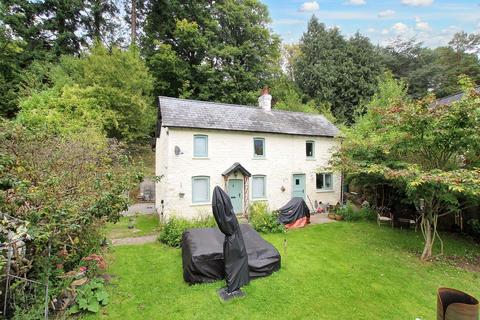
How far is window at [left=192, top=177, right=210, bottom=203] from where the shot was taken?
13.7 metres

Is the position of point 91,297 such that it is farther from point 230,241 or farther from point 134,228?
point 134,228

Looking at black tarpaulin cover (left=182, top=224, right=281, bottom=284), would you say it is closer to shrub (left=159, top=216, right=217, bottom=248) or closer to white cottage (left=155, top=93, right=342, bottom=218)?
shrub (left=159, top=216, right=217, bottom=248)

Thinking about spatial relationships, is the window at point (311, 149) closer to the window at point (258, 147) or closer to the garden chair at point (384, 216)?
the window at point (258, 147)

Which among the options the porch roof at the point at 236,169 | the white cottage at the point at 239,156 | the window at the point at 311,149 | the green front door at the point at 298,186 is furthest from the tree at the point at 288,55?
the porch roof at the point at 236,169

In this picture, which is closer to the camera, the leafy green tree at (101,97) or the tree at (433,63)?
the leafy green tree at (101,97)

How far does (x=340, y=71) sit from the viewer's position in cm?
2798

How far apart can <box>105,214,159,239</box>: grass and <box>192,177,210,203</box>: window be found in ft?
8.55

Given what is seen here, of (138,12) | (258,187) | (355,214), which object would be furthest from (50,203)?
(138,12)

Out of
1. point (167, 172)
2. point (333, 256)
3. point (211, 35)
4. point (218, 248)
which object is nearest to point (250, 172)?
point (167, 172)

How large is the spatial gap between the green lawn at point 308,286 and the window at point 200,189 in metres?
3.89

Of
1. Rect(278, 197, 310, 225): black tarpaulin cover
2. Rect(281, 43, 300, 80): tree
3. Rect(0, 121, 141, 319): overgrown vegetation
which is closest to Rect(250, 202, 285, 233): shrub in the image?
Rect(278, 197, 310, 225): black tarpaulin cover

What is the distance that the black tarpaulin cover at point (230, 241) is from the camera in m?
6.70

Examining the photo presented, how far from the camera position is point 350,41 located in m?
29.0

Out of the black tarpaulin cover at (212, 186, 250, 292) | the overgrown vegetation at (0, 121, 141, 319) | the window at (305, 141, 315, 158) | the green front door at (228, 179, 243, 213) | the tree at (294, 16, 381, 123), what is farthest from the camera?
the tree at (294, 16, 381, 123)
